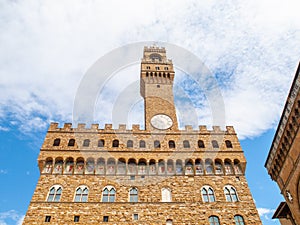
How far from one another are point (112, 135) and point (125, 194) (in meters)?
5.73

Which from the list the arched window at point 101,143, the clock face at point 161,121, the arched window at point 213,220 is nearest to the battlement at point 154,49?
the clock face at point 161,121

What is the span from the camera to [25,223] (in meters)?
17.6

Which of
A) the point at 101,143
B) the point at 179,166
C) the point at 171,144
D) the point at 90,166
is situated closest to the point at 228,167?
the point at 179,166

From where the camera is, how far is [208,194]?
20.2 m

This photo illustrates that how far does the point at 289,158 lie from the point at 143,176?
35.9 ft

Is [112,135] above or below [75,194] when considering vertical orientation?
above

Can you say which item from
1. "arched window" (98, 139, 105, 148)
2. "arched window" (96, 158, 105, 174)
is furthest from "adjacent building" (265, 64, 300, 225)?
"arched window" (98, 139, 105, 148)

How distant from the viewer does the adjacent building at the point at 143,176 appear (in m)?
18.7

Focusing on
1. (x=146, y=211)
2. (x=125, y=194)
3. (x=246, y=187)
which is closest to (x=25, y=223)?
(x=125, y=194)

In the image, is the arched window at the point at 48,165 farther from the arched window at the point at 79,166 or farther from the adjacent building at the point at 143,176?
the arched window at the point at 79,166

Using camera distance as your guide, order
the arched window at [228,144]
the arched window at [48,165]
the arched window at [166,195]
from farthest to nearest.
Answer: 1. the arched window at [228,144]
2. the arched window at [48,165]
3. the arched window at [166,195]

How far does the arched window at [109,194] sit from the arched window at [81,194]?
1324mm

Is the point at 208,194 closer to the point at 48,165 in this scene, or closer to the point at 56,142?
the point at 48,165

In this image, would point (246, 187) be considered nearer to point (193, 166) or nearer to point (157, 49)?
point (193, 166)
